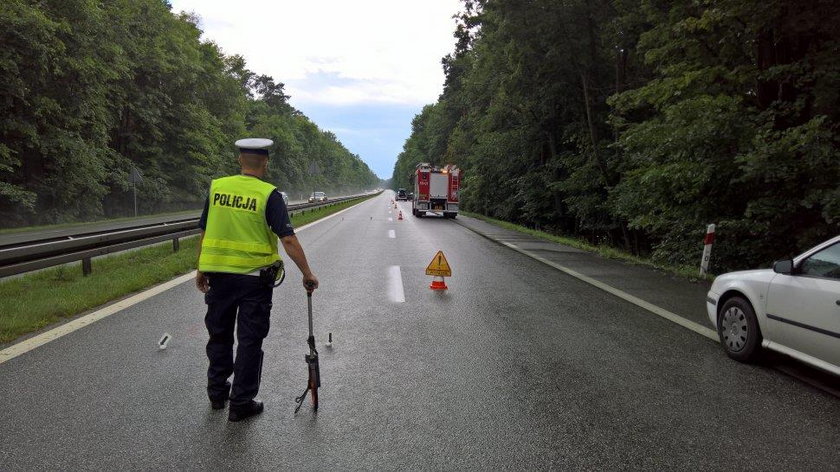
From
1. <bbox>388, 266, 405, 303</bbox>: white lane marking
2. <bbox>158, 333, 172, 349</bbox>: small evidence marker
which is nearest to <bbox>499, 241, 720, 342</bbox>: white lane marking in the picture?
<bbox>388, 266, 405, 303</bbox>: white lane marking

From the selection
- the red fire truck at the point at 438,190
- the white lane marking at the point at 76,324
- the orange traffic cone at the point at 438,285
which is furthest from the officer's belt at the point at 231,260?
the red fire truck at the point at 438,190

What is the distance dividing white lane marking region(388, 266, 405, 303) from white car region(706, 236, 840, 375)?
157 inches

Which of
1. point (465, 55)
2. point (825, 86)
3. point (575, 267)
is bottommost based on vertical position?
point (575, 267)

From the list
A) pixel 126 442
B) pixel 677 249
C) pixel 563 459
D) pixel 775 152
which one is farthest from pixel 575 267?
pixel 126 442

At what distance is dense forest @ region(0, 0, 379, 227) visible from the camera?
23.0 meters

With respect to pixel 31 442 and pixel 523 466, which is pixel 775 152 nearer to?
pixel 523 466

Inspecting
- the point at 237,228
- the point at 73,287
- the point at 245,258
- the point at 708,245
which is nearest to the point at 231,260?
the point at 245,258

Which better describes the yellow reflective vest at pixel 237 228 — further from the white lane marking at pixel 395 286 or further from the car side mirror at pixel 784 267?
the car side mirror at pixel 784 267

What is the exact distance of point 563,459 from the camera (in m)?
2.96

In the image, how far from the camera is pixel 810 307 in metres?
4.12

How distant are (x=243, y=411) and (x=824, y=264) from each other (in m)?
4.64

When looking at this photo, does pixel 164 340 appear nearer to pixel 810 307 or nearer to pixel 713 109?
pixel 810 307

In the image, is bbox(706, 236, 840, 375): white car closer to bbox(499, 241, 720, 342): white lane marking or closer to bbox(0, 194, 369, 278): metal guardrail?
bbox(499, 241, 720, 342): white lane marking

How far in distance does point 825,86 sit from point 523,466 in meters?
Result: 9.66
